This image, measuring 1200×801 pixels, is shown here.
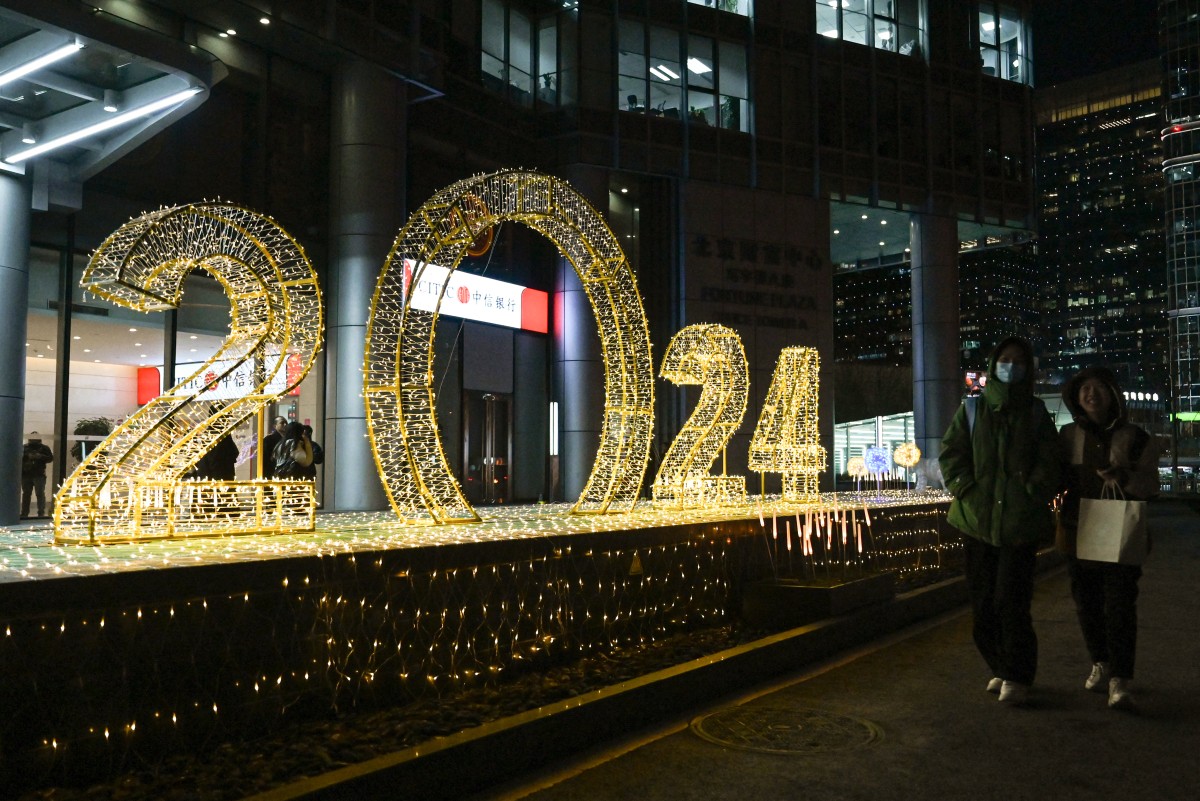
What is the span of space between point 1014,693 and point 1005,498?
4.12 ft

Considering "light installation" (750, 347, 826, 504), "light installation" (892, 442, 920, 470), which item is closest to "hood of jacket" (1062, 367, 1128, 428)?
"light installation" (750, 347, 826, 504)

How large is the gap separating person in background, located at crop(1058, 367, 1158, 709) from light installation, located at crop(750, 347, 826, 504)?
8.11 m

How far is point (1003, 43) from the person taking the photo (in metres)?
30.7

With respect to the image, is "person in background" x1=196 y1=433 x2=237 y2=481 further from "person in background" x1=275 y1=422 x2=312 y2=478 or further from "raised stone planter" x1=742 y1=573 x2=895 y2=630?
"raised stone planter" x1=742 y1=573 x2=895 y2=630

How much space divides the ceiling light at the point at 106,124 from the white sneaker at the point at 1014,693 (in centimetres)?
1041

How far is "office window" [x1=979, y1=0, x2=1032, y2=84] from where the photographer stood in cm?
3030

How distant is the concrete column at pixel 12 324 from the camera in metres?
12.5

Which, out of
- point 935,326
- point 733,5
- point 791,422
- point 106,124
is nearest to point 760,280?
point 935,326

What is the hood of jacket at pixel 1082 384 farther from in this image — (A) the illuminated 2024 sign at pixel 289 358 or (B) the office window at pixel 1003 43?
(B) the office window at pixel 1003 43

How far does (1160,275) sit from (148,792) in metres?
127

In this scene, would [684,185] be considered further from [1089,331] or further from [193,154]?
[1089,331]

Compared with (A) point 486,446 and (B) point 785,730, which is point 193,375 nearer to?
(B) point 785,730

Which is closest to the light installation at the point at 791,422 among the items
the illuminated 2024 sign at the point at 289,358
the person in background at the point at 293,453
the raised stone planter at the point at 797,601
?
the illuminated 2024 sign at the point at 289,358

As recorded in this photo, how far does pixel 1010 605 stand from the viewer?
19.2 feet
